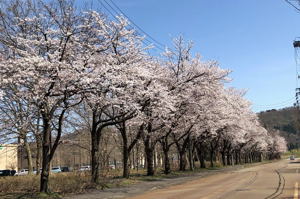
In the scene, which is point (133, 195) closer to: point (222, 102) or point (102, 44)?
point (102, 44)

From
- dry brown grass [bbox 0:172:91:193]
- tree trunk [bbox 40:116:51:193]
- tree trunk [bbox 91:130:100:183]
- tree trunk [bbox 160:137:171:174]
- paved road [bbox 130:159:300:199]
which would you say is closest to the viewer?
paved road [bbox 130:159:300:199]

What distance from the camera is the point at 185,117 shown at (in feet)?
102

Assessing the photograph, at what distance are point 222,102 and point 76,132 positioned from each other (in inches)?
585

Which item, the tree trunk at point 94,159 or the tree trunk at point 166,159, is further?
the tree trunk at point 166,159

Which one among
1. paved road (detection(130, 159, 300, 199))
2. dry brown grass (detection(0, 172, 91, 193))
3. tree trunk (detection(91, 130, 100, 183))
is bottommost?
paved road (detection(130, 159, 300, 199))

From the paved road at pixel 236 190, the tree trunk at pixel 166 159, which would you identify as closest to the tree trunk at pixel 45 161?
the paved road at pixel 236 190

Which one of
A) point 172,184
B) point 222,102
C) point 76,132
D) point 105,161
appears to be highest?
point 222,102

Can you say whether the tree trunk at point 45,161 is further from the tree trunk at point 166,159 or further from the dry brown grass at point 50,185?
the tree trunk at point 166,159

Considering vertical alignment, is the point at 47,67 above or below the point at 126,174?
above

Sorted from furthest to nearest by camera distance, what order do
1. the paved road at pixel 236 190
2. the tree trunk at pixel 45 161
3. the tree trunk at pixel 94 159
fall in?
1. the tree trunk at pixel 94 159
2. the tree trunk at pixel 45 161
3. the paved road at pixel 236 190

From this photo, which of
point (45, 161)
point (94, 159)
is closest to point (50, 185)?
point (45, 161)

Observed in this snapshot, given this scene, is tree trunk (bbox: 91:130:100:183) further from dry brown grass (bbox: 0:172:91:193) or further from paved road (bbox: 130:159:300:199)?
paved road (bbox: 130:159:300:199)

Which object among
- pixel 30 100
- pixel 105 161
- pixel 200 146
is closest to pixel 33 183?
pixel 30 100

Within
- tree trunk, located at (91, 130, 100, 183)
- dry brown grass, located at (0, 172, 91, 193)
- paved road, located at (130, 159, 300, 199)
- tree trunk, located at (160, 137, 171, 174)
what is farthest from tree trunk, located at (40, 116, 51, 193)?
tree trunk, located at (160, 137, 171, 174)
